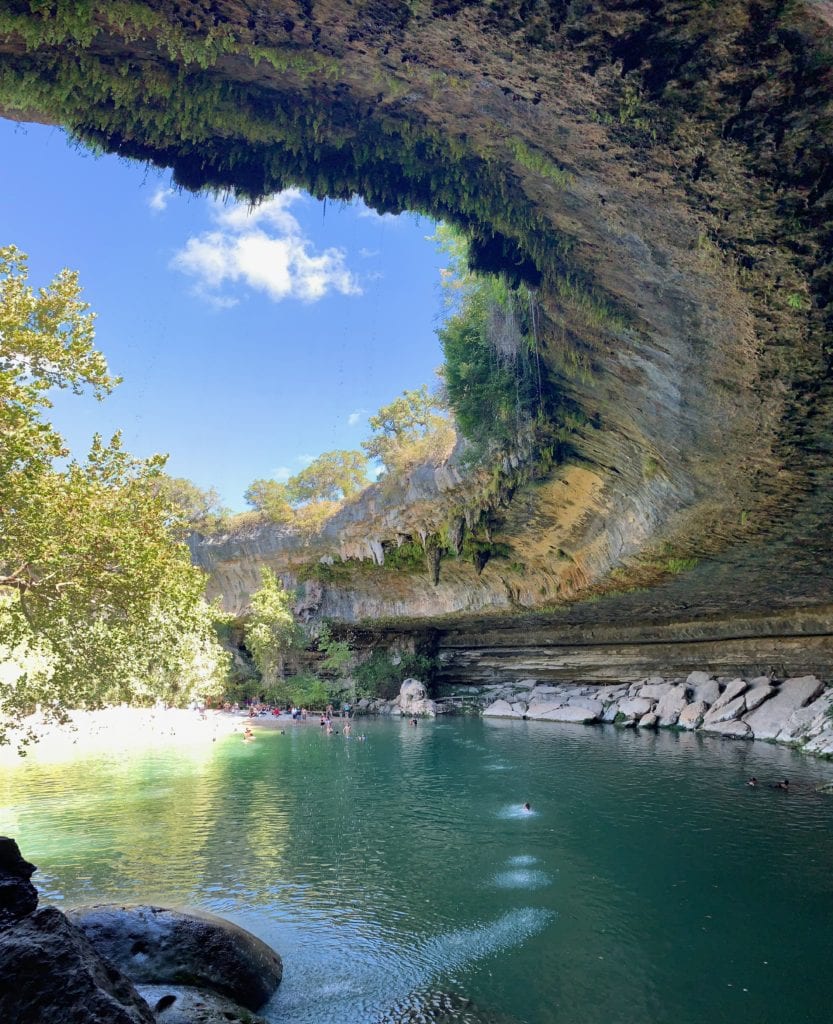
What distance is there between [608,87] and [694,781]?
52.6ft

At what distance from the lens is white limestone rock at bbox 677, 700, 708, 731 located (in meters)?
26.5

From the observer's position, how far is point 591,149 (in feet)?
23.1

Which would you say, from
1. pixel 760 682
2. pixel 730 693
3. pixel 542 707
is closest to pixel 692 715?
pixel 730 693

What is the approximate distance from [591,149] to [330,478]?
116 ft

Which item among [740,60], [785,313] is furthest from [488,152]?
[785,313]

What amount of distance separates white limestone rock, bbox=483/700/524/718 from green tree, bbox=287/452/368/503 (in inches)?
615

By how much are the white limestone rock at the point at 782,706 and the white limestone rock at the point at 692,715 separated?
220 centimetres

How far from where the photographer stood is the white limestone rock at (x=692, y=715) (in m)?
26.5

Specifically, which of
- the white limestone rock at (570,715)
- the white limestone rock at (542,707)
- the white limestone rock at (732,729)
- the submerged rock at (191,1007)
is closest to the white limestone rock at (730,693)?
the white limestone rock at (732,729)

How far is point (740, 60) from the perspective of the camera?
549 cm

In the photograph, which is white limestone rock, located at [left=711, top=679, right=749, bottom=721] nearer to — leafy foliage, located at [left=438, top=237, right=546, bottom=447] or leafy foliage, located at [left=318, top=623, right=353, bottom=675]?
leafy foliage, located at [left=438, top=237, right=546, bottom=447]

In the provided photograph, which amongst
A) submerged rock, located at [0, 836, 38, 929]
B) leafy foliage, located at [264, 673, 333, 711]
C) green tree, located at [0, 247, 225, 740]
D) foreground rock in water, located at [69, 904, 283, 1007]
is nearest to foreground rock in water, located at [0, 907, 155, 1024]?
submerged rock, located at [0, 836, 38, 929]

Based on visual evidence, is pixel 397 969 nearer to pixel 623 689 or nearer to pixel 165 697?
pixel 623 689

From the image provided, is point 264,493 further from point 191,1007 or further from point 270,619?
point 191,1007
